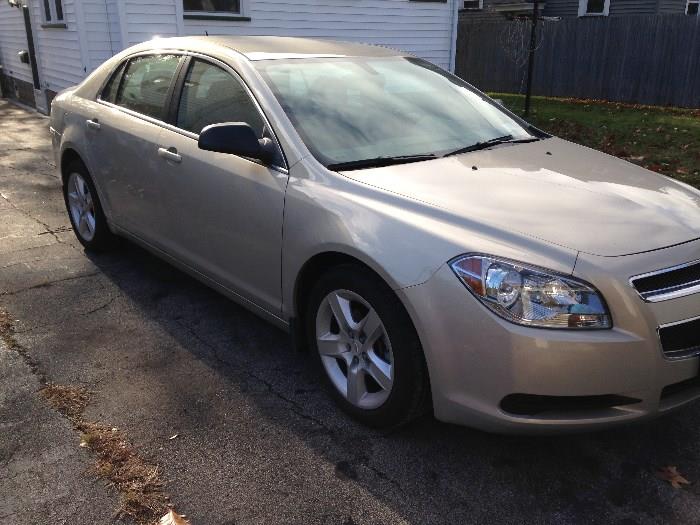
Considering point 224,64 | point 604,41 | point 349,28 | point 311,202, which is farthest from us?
point 604,41

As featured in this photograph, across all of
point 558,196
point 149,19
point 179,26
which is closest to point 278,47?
point 558,196

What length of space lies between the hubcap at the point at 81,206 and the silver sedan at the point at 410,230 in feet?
2.19

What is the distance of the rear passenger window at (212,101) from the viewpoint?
3.46 metres

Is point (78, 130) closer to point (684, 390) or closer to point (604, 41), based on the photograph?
point (684, 390)

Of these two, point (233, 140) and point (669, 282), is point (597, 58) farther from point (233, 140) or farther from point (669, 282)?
point (669, 282)

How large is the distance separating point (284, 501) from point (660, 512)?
55.8 inches

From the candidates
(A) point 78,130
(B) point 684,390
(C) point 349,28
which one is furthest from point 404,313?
(C) point 349,28

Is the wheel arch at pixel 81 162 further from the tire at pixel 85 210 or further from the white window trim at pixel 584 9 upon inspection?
the white window trim at pixel 584 9

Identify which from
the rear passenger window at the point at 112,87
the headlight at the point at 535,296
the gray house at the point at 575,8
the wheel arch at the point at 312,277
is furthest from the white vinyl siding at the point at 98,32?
the gray house at the point at 575,8

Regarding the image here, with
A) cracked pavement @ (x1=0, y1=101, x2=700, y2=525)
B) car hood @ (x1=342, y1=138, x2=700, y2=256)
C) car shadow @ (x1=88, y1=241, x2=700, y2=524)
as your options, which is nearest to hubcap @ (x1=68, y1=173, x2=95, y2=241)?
cracked pavement @ (x1=0, y1=101, x2=700, y2=525)

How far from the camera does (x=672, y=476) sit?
266 centimetres

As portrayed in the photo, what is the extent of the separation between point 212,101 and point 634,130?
9073 millimetres

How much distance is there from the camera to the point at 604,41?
16969 millimetres

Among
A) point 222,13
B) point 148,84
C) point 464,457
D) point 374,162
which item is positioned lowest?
point 464,457
